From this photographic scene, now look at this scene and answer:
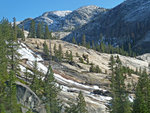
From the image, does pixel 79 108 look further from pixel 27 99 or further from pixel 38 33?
pixel 38 33

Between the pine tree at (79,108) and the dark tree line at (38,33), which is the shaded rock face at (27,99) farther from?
the dark tree line at (38,33)

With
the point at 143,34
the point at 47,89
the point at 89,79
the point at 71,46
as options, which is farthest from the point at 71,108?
the point at 143,34

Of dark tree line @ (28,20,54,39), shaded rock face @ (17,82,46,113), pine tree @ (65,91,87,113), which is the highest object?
dark tree line @ (28,20,54,39)

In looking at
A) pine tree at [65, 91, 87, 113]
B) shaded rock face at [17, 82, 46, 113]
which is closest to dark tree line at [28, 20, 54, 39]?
pine tree at [65, 91, 87, 113]

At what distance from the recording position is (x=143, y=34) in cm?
19038

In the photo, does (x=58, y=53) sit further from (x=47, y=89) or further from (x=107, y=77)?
(x=47, y=89)

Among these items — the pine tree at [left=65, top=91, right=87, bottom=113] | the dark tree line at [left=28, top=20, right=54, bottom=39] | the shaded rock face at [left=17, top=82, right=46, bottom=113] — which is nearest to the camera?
the shaded rock face at [left=17, top=82, right=46, bottom=113]

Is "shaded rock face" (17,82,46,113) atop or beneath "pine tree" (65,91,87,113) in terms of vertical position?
atop

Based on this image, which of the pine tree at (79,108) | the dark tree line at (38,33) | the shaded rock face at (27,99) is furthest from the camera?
the dark tree line at (38,33)

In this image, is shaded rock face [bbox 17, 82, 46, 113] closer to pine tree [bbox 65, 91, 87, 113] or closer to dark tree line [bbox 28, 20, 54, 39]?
pine tree [bbox 65, 91, 87, 113]

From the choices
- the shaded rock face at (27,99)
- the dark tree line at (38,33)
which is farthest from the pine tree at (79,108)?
the dark tree line at (38,33)

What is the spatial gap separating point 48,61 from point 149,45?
4805 inches

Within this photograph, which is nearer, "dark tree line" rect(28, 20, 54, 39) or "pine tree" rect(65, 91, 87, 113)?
"pine tree" rect(65, 91, 87, 113)

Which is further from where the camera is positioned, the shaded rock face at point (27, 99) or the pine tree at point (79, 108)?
the pine tree at point (79, 108)
